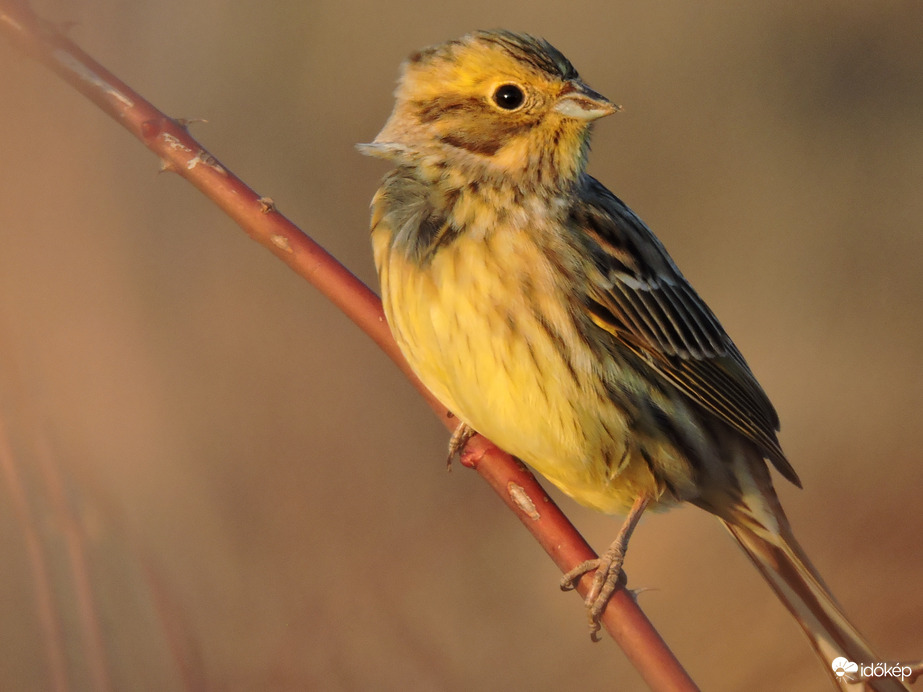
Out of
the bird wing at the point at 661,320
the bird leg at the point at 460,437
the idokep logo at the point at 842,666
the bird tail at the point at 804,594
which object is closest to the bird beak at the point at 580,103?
the bird wing at the point at 661,320

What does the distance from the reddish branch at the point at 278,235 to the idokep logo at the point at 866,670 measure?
32cm

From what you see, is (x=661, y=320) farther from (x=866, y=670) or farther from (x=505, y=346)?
(x=866, y=670)

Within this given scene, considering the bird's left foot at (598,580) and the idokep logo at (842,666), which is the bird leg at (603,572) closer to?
the bird's left foot at (598,580)

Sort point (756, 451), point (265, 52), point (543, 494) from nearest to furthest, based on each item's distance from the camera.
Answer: point (543, 494) → point (756, 451) → point (265, 52)

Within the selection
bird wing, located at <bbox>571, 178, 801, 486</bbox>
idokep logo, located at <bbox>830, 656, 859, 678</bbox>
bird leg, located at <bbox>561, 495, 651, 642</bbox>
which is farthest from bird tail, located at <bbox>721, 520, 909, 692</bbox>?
bird leg, located at <bbox>561, 495, 651, 642</bbox>

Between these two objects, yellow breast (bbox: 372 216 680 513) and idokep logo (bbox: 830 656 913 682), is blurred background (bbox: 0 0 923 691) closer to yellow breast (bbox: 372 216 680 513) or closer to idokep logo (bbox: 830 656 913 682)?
idokep logo (bbox: 830 656 913 682)

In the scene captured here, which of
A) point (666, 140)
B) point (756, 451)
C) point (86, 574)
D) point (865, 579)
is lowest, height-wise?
point (865, 579)

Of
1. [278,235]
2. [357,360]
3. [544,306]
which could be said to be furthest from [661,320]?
[357,360]

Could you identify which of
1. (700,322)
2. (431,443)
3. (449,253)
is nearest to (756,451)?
(700,322)

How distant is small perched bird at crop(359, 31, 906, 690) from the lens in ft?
8.16

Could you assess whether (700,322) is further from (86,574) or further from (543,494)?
(86,574)

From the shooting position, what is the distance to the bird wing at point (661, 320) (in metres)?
2.72

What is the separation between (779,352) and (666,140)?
4.13 feet

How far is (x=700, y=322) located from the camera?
307cm
